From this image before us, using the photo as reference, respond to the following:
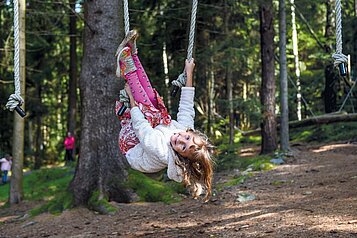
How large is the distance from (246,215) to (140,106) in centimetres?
242

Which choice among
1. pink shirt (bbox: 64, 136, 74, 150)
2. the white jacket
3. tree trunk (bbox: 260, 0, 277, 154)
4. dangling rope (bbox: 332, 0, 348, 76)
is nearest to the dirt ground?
the white jacket

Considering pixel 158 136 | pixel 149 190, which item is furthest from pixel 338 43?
pixel 149 190

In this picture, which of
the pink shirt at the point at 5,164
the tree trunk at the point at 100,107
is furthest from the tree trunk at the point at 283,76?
the pink shirt at the point at 5,164

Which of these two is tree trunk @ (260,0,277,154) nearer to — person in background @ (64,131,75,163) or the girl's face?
the girl's face

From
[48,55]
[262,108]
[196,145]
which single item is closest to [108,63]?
[196,145]

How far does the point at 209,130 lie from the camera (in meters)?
13.6

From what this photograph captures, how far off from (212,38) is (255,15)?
1529 mm

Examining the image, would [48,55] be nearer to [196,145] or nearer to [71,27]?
[71,27]

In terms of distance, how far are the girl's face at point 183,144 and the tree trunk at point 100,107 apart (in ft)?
10.8

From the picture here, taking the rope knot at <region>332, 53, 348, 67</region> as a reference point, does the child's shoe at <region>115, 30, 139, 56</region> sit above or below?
above

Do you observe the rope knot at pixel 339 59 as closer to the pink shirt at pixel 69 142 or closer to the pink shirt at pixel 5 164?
the pink shirt at pixel 5 164

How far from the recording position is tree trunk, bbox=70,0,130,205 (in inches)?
259

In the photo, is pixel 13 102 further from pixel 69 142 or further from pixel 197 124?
pixel 69 142

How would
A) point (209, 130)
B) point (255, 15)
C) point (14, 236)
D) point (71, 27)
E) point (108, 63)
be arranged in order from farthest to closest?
point (71, 27)
point (209, 130)
point (255, 15)
point (108, 63)
point (14, 236)
